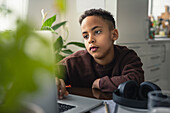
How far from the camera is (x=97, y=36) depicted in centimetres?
123

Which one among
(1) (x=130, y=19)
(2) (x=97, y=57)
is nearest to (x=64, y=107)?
(2) (x=97, y=57)

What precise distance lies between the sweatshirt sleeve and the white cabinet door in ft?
4.16

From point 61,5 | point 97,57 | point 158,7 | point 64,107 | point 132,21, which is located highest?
point 158,7

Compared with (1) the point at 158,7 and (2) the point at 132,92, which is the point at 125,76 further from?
(1) the point at 158,7

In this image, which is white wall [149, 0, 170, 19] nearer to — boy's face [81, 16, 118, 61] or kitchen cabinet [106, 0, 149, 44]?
kitchen cabinet [106, 0, 149, 44]

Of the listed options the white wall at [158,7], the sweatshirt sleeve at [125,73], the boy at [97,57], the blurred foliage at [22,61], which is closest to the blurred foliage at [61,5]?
the blurred foliage at [22,61]

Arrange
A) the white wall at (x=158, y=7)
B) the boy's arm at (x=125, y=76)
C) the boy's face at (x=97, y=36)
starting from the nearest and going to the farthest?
the boy's arm at (x=125, y=76), the boy's face at (x=97, y=36), the white wall at (x=158, y=7)

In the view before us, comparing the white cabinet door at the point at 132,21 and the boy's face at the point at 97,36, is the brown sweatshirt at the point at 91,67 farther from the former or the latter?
the white cabinet door at the point at 132,21

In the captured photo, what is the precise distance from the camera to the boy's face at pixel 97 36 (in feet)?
4.01

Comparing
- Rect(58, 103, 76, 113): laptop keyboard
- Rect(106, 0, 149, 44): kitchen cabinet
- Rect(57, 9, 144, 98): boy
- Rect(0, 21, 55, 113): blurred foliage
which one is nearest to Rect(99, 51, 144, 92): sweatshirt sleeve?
Rect(57, 9, 144, 98): boy

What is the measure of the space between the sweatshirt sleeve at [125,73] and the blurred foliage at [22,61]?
34.8 inches

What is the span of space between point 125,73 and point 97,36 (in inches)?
11.2

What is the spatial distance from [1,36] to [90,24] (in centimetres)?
113

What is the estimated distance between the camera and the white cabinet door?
2547 millimetres
